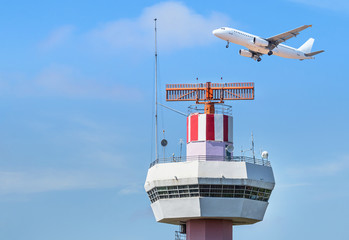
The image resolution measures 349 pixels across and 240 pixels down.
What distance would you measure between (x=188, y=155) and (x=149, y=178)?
15.3 feet

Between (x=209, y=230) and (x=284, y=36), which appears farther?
(x=284, y=36)

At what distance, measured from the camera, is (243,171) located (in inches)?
2832

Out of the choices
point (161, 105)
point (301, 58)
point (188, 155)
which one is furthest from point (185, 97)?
point (301, 58)

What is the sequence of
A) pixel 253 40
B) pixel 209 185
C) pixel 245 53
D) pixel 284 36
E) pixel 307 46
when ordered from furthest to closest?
1. pixel 307 46
2. pixel 284 36
3. pixel 253 40
4. pixel 245 53
5. pixel 209 185

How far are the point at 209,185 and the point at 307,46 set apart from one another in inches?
3005

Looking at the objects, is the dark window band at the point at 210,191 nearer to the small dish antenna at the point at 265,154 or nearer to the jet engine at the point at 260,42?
the small dish antenna at the point at 265,154

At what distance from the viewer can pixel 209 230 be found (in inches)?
2852

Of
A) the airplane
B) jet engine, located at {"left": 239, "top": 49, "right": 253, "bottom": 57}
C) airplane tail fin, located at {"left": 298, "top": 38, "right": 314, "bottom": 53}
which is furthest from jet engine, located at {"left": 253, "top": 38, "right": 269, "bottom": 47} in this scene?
airplane tail fin, located at {"left": 298, "top": 38, "right": 314, "bottom": 53}

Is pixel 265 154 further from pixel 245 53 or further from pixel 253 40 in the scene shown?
pixel 253 40

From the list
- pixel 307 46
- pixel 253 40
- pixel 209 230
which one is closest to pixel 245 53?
pixel 253 40

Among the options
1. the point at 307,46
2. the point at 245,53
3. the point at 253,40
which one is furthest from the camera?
the point at 307,46

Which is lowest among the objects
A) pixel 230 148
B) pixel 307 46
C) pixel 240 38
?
pixel 230 148

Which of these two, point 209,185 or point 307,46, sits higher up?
point 307,46

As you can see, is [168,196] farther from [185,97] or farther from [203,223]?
[185,97]
